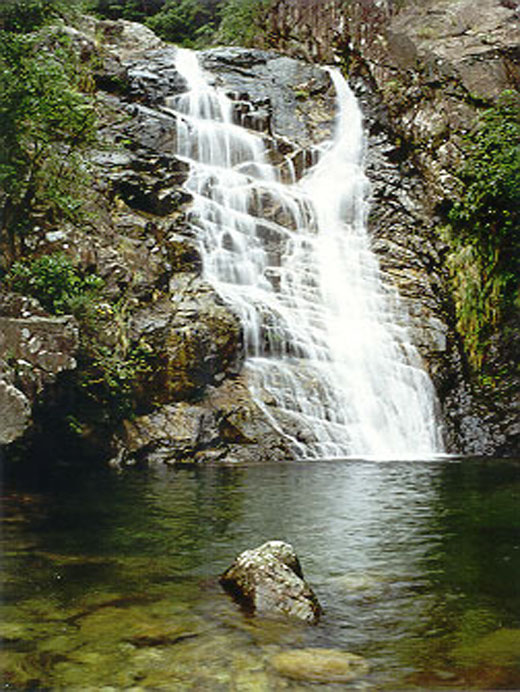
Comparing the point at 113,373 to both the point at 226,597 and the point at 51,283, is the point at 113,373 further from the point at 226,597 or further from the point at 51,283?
the point at 226,597

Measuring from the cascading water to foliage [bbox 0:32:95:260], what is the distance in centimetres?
350

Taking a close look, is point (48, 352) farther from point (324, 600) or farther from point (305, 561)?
point (324, 600)

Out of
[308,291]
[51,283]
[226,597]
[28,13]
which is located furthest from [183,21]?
[226,597]

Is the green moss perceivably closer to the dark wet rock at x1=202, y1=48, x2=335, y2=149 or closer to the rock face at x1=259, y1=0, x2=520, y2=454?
the rock face at x1=259, y1=0, x2=520, y2=454

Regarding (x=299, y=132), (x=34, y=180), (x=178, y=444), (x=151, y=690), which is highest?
(x=299, y=132)

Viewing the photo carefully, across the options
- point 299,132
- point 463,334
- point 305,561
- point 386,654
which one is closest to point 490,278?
point 463,334

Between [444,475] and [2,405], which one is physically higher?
[2,405]

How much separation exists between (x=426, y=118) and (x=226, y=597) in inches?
608

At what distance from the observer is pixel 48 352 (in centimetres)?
882

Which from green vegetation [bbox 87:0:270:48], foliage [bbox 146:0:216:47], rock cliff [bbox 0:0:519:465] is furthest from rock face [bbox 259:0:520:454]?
foliage [bbox 146:0:216:47]

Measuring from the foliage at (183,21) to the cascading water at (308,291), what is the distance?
31.6ft

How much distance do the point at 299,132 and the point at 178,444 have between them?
36.2 feet

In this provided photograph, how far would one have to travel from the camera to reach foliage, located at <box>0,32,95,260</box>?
9688 millimetres

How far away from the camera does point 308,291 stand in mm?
14727
